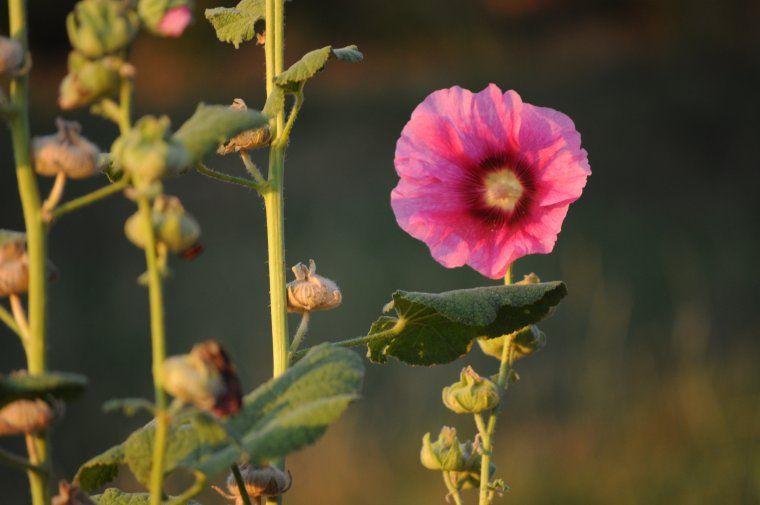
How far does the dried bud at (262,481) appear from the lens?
0.45 meters

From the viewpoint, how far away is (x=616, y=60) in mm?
4469

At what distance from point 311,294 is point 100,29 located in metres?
0.21

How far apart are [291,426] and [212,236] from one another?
136 inches

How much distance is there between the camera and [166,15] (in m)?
0.34

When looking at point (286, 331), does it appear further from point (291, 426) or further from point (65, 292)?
point (65, 292)

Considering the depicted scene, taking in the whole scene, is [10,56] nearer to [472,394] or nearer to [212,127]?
[212,127]

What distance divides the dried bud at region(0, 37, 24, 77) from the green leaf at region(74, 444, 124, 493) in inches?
5.8

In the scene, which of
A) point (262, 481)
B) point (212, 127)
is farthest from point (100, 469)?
point (212, 127)

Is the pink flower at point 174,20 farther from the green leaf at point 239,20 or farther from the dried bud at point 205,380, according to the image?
the green leaf at point 239,20

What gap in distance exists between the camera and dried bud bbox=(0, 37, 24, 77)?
33 centimetres

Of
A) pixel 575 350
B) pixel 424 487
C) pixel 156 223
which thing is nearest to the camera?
pixel 156 223

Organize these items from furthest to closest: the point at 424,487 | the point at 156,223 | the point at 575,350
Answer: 1. the point at 575,350
2. the point at 424,487
3. the point at 156,223

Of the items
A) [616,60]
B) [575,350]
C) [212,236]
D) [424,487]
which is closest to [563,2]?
[616,60]

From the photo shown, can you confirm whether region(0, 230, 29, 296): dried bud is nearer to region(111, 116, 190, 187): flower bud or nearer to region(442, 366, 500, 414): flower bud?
region(111, 116, 190, 187): flower bud
